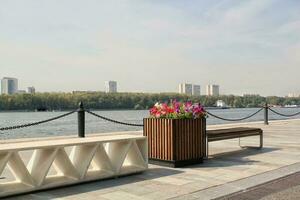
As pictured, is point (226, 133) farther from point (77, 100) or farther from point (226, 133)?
point (77, 100)

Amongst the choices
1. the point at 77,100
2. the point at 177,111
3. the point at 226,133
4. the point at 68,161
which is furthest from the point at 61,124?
the point at 68,161

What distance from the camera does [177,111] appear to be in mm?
8680

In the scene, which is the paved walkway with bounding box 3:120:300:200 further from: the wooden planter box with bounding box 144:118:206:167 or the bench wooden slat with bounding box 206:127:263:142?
the bench wooden slat with bounding box 206:127:263:142

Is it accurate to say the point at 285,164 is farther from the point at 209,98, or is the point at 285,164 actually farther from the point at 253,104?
the point at 253,104

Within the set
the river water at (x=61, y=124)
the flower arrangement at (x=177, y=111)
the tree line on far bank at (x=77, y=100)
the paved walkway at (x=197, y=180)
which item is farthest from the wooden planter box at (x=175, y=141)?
the tree line on far bank at (x=77, y=100)

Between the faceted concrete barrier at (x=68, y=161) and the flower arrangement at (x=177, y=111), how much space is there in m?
0.99

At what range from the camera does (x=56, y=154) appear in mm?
6473

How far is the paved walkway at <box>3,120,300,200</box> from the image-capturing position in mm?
6070

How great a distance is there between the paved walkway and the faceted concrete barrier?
17cm

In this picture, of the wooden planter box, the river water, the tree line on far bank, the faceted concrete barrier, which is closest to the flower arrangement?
the wooden planter box

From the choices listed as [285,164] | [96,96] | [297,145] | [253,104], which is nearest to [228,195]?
[285,164]

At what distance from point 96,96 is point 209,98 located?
695 inches

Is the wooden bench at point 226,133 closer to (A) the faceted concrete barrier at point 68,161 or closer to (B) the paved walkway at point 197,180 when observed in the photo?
(B) the paved walkway at point 197,180

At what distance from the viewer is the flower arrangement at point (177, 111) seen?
8688 millimetres
